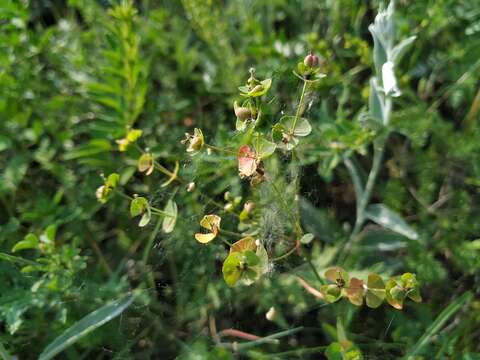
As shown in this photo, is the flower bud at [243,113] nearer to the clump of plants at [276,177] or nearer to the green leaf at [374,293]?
the clump of plants at [276,177]

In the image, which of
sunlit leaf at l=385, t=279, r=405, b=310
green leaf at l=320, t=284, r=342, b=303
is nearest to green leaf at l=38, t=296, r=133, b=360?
green leaf at l=320, t=284, r=342, b=303

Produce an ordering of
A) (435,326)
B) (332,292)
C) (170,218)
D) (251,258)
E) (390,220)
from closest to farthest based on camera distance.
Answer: (251,258) → (332,292) → (170,218) → (435,326) → (390,220)

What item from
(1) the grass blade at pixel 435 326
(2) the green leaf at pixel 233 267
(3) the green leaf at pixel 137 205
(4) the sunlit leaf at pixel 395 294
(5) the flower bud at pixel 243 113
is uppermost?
(5) the flower bud at pixel 243 113

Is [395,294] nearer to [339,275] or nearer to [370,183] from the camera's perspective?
[339,275]

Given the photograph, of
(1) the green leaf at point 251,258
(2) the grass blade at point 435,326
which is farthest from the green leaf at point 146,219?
(2) the grass blade at point 435,326

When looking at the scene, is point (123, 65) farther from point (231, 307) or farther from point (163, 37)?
point (231, 307)

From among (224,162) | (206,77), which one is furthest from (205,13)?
(224,162)

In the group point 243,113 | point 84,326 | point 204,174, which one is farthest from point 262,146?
point 84,326
